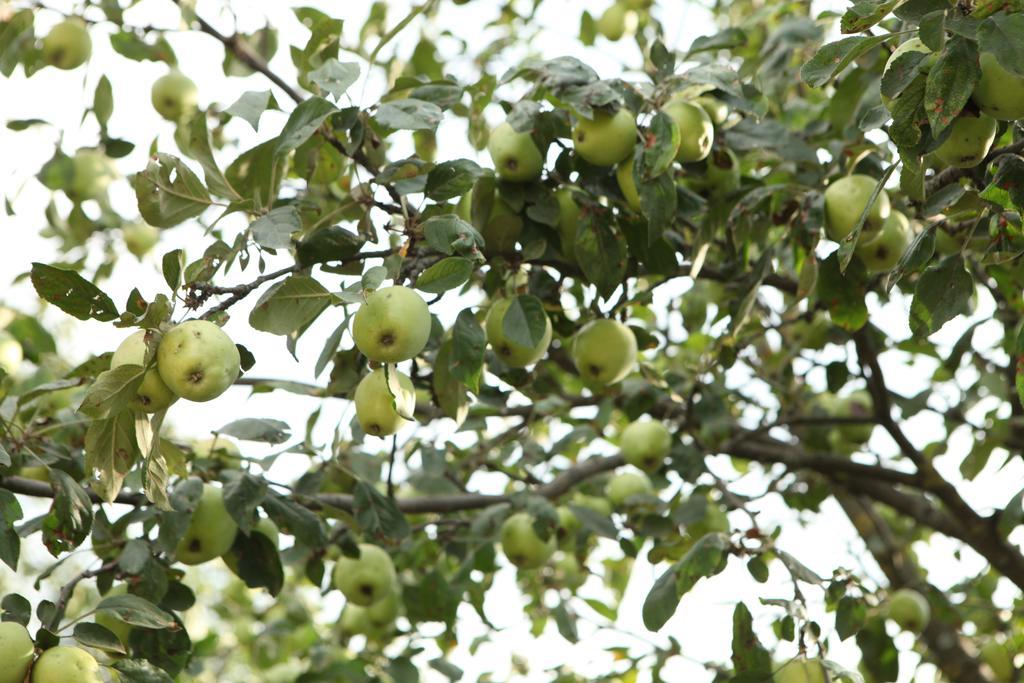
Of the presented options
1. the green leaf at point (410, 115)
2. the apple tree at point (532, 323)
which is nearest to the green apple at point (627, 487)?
the apple tree at point (532, 323)

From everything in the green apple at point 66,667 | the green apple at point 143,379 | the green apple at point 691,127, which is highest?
the green apple at point 691,127

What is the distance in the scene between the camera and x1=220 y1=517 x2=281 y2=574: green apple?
2359mm

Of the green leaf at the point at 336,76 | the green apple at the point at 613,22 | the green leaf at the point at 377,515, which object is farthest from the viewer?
the green apple at the point at 613,22

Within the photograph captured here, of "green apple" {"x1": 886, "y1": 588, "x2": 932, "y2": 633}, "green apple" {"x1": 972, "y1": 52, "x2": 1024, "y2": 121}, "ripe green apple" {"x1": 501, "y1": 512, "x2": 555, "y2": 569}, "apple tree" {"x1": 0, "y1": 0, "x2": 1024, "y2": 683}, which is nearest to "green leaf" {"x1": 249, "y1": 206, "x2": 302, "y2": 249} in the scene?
"apple tree" {"x1": 0, "y1": 0, "x2": 1024, "y2": 683}

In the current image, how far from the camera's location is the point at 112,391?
5.04 feet

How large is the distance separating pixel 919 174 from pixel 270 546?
153cm

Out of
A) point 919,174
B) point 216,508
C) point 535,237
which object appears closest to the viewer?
point 919,174

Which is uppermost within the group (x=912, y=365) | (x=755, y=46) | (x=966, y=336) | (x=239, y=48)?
(x=755, y=46)

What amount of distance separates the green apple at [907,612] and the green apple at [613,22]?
2.15m

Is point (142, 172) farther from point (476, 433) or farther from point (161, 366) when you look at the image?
point (476, 433)

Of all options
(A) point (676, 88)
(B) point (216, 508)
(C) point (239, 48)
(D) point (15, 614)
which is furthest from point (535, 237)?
(C) point (239, 48)

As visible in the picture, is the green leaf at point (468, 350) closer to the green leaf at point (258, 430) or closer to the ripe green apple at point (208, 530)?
the green leaf at point (258, 430)

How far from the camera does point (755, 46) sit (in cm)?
342

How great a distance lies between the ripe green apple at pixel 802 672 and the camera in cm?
195
